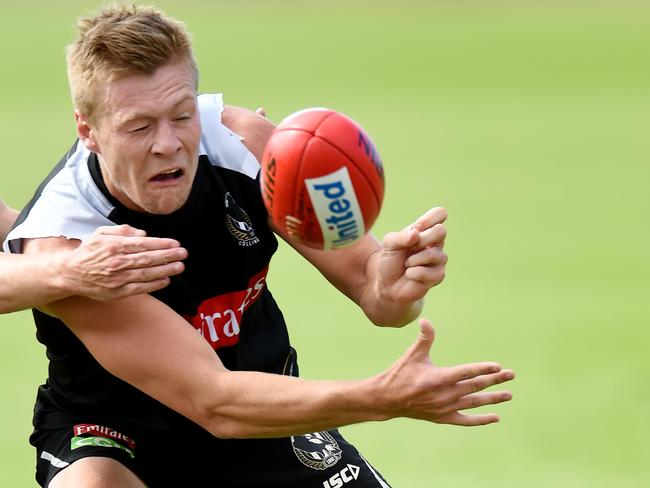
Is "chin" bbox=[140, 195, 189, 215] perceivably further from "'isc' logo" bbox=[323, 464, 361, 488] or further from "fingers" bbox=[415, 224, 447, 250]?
"'isc' logo" bbox=[323, 464, 361, 488]

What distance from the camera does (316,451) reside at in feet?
18.6

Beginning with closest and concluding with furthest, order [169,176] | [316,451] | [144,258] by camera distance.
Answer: [144,258]
[169,176]
[316,451]

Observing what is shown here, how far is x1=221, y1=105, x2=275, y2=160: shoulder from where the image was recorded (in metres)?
5.48

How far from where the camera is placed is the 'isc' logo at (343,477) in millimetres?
5566

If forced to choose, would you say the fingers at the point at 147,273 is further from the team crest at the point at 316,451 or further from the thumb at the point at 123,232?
the team crest at the point at 316,451

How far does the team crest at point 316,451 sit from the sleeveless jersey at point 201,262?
38cm

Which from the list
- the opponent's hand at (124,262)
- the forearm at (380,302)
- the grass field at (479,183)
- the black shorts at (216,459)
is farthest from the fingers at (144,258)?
the grass field at (479,183)

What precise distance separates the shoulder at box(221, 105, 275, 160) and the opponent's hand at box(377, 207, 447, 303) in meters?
0.82

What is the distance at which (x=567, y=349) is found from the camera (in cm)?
934

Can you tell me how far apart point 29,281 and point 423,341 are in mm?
1534

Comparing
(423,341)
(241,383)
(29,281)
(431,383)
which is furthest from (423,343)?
(29,281)

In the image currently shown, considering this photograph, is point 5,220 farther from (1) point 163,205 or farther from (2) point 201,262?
(1) point 163,205

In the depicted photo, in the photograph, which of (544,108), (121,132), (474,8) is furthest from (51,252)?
(474,8)

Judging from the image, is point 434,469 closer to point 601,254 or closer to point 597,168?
point 601,254
